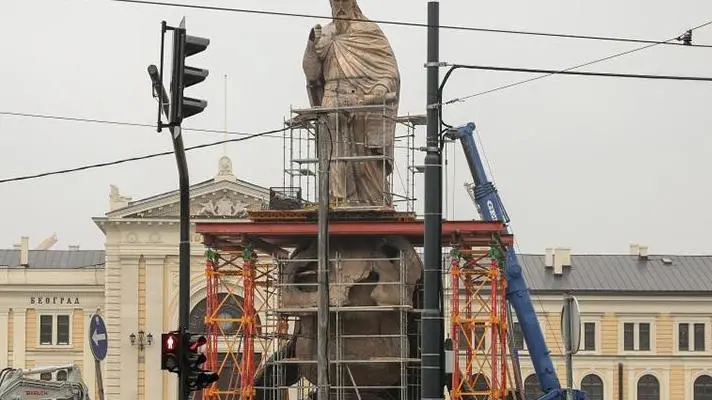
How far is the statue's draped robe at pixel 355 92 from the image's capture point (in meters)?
37.3

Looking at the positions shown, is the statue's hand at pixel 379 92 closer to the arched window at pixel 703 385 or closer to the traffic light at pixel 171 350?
the traffic light at pixel 171 350

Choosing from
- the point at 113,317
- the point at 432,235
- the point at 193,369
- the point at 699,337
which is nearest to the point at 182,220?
the point at 193,369

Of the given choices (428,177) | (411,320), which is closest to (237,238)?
(411,320)

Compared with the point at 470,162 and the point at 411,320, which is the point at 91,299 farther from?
the point at 411,320

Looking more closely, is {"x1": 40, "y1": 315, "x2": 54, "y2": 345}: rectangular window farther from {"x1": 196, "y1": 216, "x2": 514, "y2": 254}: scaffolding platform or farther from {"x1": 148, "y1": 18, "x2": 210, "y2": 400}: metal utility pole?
{"x1": 148, "y1": 18, "x2": 210, "y2": 400}: metal utility pole

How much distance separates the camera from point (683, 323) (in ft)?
317

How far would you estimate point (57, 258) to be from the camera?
10719 centimetres

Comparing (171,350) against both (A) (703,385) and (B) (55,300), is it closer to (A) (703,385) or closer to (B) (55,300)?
(A) (703,385)

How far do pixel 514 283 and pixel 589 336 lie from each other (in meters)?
40.0

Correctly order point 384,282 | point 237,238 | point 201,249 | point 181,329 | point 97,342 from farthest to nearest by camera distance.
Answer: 1. point 201,249
2. point 237,238
3. point 384,282
4. point 97,342
5. point 181,329

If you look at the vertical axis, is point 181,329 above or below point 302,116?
below

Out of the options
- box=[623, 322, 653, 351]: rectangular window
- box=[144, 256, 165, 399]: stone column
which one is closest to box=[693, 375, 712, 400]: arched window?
box=[623, 322, 653, 351]: rectangular window

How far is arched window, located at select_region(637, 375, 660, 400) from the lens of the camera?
96.1 metres

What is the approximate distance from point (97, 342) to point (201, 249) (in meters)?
59.1
